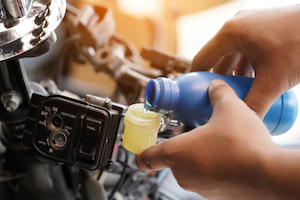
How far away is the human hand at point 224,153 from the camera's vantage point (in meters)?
0.27

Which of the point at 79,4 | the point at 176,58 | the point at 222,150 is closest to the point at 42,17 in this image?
the point at 222,150

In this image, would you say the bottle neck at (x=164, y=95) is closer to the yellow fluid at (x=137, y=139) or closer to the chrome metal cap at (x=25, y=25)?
the yellow fluid at (x=137, y=139)

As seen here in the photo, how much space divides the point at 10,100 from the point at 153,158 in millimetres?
284

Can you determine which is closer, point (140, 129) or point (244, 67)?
point (140, 129)

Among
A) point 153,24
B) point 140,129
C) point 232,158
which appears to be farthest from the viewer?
point 153,24

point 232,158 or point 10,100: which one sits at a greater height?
point 232,158

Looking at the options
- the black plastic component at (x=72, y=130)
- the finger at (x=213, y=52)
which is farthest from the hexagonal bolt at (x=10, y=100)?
the finger at (x=213, y=52)

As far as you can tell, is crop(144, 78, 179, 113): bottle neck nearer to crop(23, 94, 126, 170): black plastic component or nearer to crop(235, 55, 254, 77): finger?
crop(23, 94, 126, 170): black plastic component

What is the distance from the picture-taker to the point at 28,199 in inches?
18.3

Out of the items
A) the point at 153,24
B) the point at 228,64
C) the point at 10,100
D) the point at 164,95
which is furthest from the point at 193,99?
the point at 153,24

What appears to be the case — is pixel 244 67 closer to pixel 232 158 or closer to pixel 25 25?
pixel 232 158

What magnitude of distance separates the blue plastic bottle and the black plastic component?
3.1 inches

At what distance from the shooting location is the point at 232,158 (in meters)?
0.28

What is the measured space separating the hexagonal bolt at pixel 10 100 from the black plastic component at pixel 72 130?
0.04m
